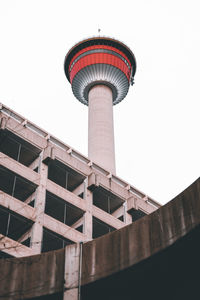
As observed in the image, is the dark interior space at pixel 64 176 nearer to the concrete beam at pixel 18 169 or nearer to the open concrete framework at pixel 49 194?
the open concrete framework at pixel 49 194

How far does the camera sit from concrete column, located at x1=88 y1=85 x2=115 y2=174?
62.5 metres

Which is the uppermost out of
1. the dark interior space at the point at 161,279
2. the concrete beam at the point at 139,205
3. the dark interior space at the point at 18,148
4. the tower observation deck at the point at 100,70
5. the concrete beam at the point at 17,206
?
the tower observation deck at the point at 100,70

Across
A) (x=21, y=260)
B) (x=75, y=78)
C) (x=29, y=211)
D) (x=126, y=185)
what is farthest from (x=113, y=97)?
(x=21, y=260)

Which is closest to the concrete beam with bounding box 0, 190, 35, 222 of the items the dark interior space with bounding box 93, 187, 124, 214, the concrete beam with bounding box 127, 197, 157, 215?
the dark interior space with bounding box 93, 187, 124, 214

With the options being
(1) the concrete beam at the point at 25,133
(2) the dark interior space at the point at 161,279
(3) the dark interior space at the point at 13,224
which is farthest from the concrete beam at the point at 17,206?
Result: (2) the dark interior space at the point at 161,279

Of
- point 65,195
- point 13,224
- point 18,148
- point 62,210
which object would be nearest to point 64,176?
point 65,195

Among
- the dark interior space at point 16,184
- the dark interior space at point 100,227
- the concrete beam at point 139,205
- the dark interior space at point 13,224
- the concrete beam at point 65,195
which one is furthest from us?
the concrete beam at point 139,205

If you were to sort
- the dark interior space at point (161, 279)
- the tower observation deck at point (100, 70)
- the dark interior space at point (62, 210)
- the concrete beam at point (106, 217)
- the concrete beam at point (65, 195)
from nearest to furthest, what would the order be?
the dark interior space at point (161, 279) → the concrete beam at point (65, 195) → the dark interior space at point (62, 210) → the concrete beam at point (106, 217) → the tower observation deck at point (100, 70)

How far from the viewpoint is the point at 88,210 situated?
40219mm

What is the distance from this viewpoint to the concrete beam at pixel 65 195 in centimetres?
3846

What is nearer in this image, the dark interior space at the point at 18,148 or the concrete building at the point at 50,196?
the concrete building at the point at 50,196

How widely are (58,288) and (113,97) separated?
65279mm

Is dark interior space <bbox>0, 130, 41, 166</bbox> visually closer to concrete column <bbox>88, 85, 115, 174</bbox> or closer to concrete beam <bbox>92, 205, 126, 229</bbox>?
concrete beam <bbox>92, 205, 126, 229</bbox>

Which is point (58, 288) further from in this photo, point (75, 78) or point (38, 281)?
point (75, 78)
